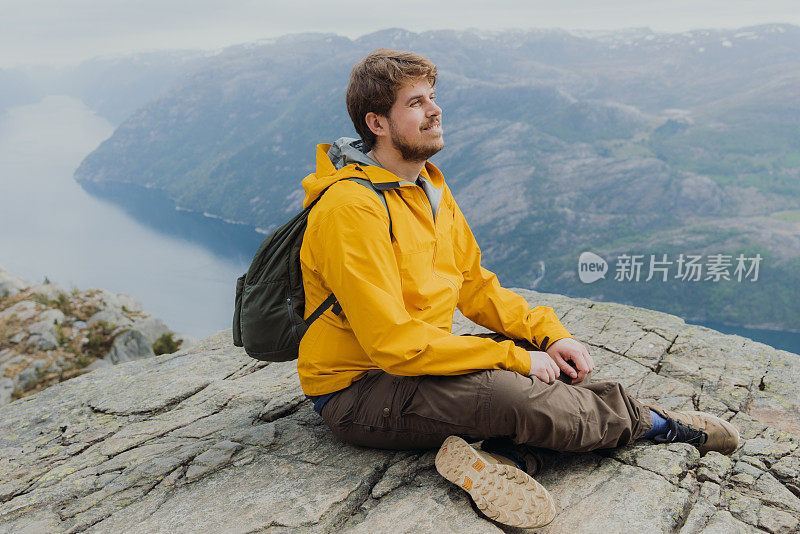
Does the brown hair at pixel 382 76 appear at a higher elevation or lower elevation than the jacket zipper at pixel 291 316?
higher

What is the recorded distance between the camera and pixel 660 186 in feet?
550

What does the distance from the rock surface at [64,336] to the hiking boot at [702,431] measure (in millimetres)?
13657

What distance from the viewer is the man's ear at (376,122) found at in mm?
3502

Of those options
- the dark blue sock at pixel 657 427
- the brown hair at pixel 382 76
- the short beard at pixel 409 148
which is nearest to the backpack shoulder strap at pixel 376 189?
the short beard at pixel 409 148

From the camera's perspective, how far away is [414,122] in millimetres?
3453

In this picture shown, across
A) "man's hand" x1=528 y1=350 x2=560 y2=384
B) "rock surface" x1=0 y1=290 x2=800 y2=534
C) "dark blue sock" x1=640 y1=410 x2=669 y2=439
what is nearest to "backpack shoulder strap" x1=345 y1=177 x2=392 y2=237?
"man's hand" x1=528 y1=350 x2=560 y2=384

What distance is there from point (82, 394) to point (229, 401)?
87.3 inches

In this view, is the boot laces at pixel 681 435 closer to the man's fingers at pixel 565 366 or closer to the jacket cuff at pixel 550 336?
the man's fingers at pixel 565 366

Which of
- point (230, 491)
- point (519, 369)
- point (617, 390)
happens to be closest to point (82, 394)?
point (230, 491)

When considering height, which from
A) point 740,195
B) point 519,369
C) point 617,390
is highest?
point 519,369

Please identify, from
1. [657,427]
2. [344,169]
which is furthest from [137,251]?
[657,427]

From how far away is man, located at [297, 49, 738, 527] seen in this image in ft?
10.1

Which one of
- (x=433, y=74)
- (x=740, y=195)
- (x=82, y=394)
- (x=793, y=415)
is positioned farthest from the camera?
(x=740, y=195)

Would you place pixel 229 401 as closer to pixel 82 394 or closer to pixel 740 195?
pixel 82 394
